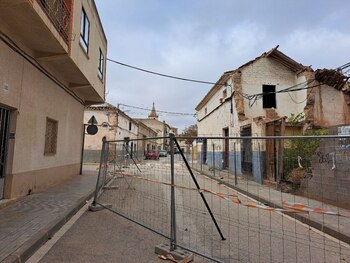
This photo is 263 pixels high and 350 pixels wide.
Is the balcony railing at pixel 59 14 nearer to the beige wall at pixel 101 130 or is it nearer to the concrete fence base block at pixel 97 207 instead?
the concrete fence base block at pixel 97 207

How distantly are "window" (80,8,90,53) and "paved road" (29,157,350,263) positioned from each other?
5.58 meters

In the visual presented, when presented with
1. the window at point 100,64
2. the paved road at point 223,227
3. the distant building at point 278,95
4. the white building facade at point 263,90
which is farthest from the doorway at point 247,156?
the white building facade at point 263,90

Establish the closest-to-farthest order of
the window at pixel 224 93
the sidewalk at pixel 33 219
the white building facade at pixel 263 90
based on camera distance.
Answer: the sidewalk at pixel 33 219 < the white building facade at pixel 263 90 < the window at pixel 224 93

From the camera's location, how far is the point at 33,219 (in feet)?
19.1

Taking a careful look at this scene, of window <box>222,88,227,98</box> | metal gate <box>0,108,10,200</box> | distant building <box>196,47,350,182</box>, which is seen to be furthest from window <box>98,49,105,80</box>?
window <box>222,88,227,98</box>

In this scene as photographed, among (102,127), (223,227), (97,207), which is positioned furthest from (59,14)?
(102,127)

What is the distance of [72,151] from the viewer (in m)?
13.3

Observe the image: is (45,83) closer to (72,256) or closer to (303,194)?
(72,256)

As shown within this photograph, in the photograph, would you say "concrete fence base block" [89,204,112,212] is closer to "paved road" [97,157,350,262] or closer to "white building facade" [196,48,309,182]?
"paved road" [97,157,350,262]

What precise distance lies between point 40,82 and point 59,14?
6.88 ft

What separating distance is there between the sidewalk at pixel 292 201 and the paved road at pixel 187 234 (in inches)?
7.5

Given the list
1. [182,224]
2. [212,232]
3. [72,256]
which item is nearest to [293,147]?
[212,232]

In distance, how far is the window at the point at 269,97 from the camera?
18016 mm

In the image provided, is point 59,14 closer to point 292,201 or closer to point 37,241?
point 37,241
